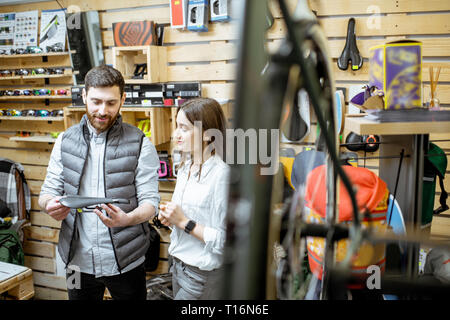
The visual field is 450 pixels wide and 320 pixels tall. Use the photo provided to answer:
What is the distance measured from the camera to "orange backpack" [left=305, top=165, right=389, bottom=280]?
812 mm

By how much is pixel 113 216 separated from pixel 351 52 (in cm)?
206

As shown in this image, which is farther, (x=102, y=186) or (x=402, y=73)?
(x=102, y=186)

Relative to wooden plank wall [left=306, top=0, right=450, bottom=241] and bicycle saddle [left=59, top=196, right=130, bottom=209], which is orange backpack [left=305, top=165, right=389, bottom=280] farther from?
→ wooden plank wall [left=306, top=0, right=450, bottom=241]

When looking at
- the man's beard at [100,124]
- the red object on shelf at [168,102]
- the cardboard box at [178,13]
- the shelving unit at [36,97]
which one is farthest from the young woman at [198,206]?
the shelving unit at [36,97]

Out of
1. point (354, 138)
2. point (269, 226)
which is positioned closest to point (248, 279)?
point (269, 226)

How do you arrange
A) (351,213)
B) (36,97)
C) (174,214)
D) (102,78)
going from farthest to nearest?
(36,97) < (102,78) < (174,214) < (351,213)

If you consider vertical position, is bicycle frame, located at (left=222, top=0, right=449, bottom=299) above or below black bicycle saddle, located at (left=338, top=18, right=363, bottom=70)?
below

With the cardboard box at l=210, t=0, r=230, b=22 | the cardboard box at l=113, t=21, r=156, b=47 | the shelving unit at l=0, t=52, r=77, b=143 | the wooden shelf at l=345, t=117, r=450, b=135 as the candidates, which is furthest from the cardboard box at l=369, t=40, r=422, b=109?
the shelving unit at l=0, t=52, r=77, b=143

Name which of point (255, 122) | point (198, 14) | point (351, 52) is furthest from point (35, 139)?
point (255, 122)

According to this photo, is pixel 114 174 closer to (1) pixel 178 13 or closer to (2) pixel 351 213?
(2) pixel 351 213

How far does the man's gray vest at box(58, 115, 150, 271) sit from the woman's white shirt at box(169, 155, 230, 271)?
1.35 ft

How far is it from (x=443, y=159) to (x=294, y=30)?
1.77 m

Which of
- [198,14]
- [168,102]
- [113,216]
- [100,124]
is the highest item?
[198,14]

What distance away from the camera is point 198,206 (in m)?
1.49
